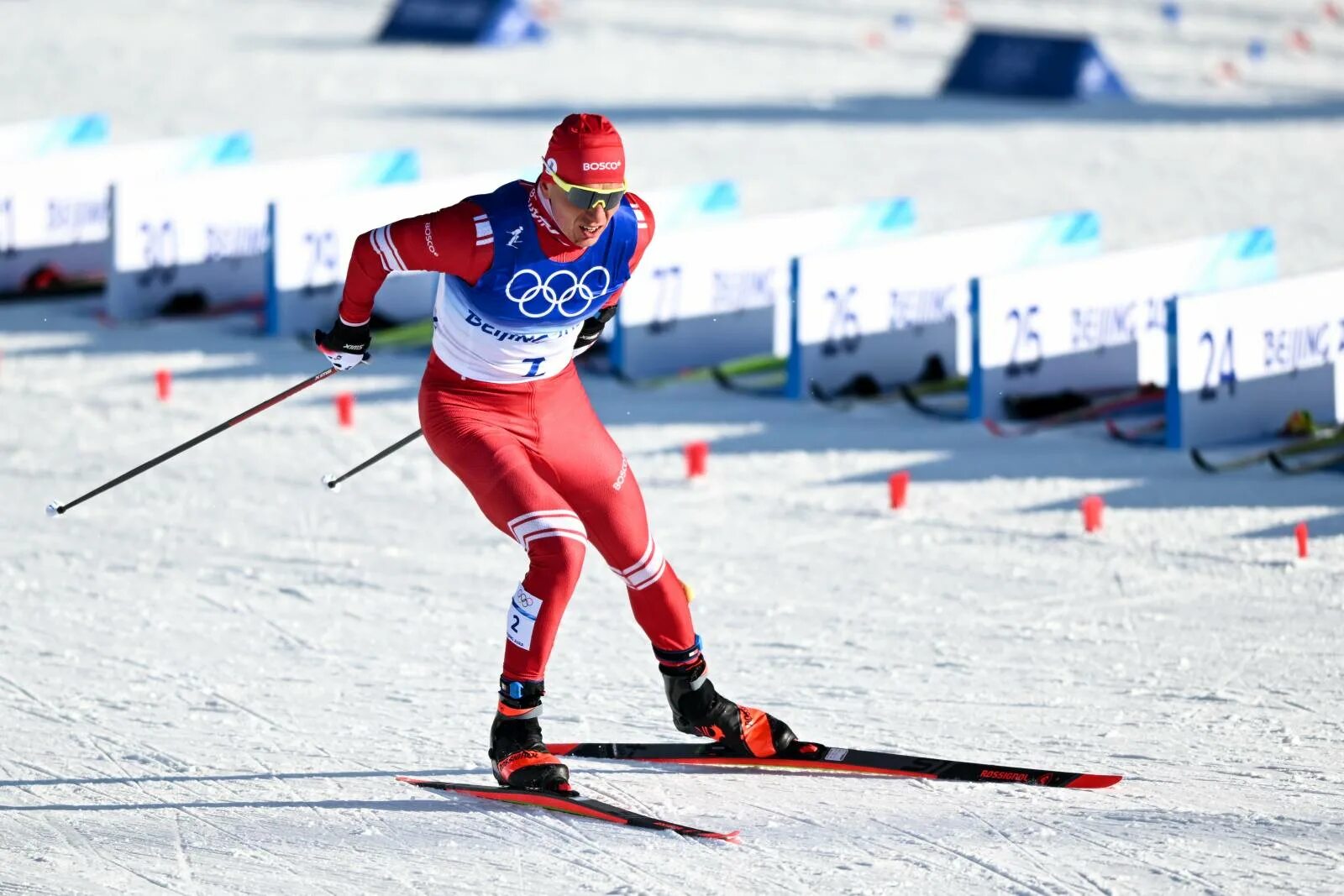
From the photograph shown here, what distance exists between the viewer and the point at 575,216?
5.48 metres

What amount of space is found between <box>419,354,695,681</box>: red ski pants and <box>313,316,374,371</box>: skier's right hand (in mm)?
276

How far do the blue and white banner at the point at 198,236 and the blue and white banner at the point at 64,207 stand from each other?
15.7 inches

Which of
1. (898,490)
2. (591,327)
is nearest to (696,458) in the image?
(898,490)

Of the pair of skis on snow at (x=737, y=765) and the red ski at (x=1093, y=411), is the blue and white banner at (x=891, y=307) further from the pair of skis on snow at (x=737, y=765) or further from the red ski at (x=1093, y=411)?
the pair of skis on snow at (x=737, y=765)

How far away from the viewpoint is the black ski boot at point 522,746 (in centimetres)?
561

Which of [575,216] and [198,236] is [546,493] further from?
[198,236]

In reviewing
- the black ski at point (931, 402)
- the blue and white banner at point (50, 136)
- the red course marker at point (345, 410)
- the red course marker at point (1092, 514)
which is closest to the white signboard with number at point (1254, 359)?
the black ski at point (931, 402)

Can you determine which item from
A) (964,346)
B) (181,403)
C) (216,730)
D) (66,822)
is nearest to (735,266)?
(964,346)

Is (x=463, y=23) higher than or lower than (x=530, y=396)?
higher

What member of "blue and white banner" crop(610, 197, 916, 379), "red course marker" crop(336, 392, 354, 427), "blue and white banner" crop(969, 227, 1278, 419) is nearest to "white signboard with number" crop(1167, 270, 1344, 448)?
"blue and white banner" crop(969, 227, 1278, 419)

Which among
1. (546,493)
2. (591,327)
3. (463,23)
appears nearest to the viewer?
(546,493)

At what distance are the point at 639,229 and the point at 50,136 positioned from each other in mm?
10900

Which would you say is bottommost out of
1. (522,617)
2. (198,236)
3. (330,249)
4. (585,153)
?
(522,617)

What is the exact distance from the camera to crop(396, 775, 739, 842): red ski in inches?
214
